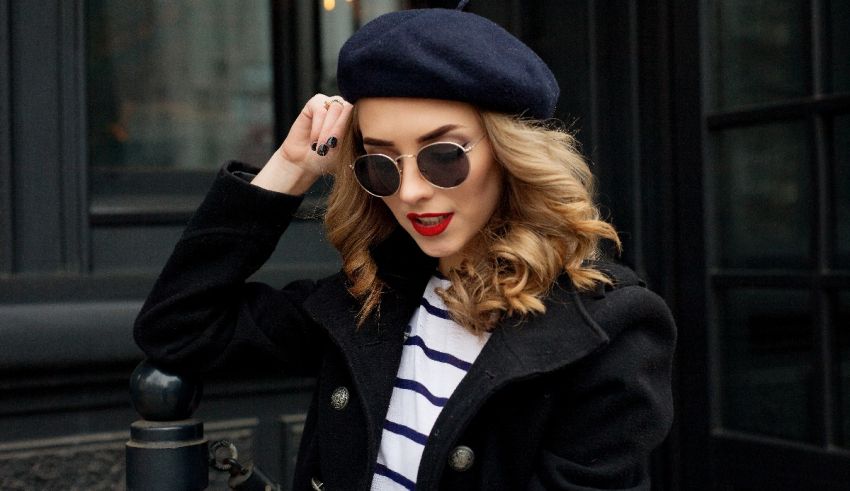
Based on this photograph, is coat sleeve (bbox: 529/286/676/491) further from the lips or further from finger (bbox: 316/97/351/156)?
finger (bbox: 316/97/351/156)

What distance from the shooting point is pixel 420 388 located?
154cm

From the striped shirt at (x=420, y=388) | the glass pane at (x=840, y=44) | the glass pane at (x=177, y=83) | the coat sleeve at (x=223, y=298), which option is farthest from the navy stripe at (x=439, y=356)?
the glass pane at (x=840, y=44)

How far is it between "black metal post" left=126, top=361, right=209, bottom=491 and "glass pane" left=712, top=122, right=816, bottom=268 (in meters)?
1.97

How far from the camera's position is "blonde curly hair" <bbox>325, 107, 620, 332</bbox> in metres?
1.44

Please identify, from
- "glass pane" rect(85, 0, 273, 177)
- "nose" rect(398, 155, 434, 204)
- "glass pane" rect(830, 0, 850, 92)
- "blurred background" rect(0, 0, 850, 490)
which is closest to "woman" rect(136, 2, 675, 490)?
"nose" rect(398, 155, 434, 204)

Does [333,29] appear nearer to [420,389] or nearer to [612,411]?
[420,389]

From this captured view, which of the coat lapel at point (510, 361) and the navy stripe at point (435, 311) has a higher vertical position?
the navy stripe at point (435, 311)

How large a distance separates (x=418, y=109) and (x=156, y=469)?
2.44 ft

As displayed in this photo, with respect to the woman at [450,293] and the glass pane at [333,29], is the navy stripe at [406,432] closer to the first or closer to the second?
the woman at [450,293]

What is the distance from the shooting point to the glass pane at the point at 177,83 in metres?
2.76

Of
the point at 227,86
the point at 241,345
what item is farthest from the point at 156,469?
the point at 227,86

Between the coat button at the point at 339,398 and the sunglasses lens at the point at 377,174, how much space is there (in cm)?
37

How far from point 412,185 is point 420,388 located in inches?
14.1

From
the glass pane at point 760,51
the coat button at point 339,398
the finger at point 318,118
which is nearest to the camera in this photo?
the coat button at point 339,398
